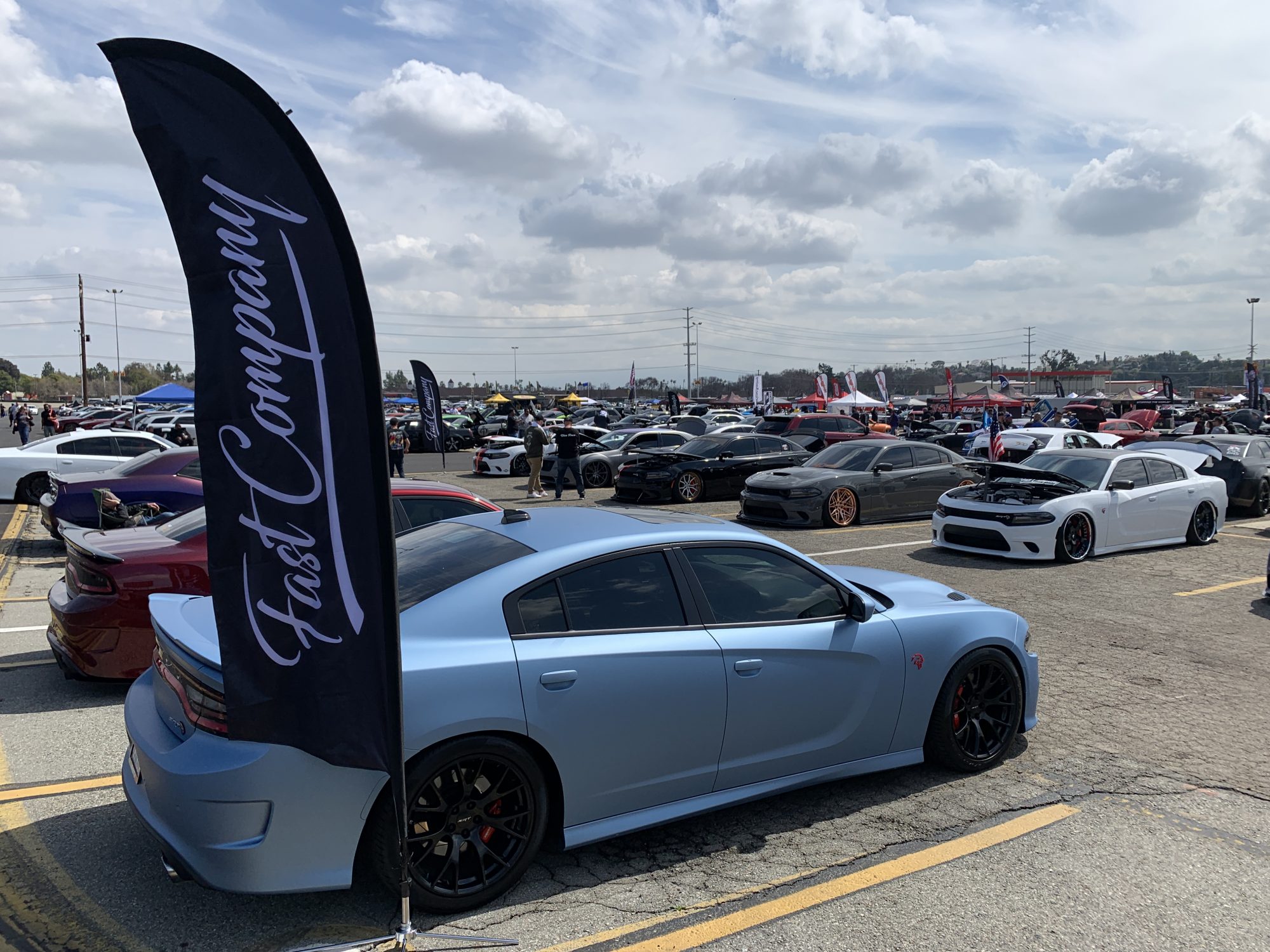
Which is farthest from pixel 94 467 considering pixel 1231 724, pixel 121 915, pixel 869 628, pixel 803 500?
pixel 1231 724

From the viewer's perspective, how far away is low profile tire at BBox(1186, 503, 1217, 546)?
12.6m

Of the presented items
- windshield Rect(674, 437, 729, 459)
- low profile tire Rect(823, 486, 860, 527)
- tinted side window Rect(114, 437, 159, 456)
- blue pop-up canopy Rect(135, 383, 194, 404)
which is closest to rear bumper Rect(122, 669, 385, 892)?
low profile tire Rect(823, 486, 860, 527)

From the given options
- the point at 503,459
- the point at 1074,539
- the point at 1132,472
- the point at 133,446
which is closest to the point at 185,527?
the point at 1074,539

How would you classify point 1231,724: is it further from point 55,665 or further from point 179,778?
point 55,665

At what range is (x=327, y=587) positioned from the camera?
9.77 feet

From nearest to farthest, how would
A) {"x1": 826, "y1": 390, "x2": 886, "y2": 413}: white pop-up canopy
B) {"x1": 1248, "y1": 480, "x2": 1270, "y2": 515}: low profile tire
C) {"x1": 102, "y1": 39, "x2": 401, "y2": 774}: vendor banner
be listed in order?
{"x1": 102, "y1": 39, "x2": 401, "y2": 774}: vendor banner < {"x1": 1248, "y1": 480, "x2": 1270, "y2": 515}: low profile tire < {"x1": 826, "y1": 390, "x2": 886, "y2": 413}: white pop-up canopy

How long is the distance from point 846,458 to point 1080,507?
4555 mm

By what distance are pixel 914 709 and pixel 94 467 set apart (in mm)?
15008

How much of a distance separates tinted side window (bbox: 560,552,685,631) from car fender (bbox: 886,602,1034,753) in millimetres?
1292

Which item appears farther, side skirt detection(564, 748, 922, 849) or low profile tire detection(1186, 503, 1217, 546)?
low profile tire detection(1186, 503, 1217, 546)

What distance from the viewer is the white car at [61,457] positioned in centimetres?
1484

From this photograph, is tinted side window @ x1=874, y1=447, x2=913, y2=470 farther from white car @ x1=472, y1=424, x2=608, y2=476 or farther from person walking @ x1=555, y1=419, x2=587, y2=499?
white car @ x1=472, y1=424, x2=608, y2=476

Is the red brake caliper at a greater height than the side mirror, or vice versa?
the side mirror

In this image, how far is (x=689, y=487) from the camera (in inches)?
701
